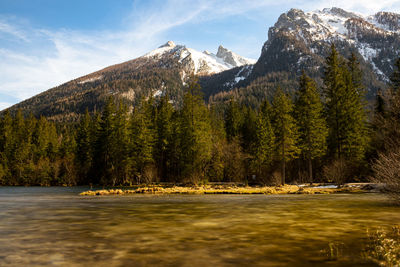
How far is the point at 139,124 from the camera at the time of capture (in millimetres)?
54281

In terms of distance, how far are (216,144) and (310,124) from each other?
13.8 metres

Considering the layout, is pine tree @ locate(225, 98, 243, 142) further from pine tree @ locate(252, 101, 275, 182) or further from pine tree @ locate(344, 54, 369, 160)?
pine tree @ locate(344, 54, 369, 160)

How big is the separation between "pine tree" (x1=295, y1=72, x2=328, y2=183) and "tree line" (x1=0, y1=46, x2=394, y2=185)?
131 millimetres

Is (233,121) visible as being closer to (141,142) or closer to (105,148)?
(141,142)

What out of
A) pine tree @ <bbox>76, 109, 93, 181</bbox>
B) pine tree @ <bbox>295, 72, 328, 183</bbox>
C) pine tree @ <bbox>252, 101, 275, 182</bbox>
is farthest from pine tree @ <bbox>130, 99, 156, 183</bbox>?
pine tree @ <bbox>295, 72, 328, 183</bbox>

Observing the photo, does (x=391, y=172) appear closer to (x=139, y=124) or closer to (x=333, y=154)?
(x=333, y=154)

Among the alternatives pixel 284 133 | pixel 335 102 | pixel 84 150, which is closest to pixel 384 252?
pixel 284 133

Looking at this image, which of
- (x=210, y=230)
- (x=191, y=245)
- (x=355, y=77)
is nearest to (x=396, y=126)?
(x=210, y=230)

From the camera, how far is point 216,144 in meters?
47.4

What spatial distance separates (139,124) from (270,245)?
157ft

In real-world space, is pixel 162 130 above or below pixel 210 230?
above

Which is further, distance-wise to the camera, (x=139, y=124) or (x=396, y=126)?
(x=139, y=124)

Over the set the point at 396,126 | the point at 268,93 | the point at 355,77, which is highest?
the point at 268,93

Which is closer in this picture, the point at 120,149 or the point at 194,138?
the point at 194,138
